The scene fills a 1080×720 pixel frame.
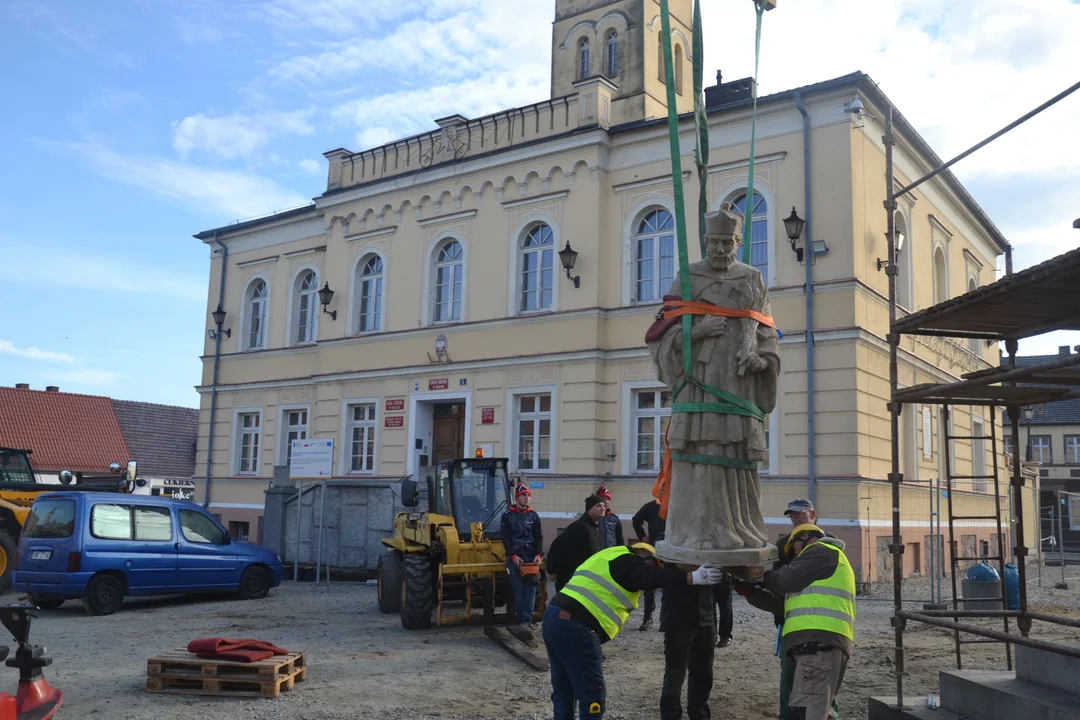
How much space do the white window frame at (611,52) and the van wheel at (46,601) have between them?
16.9 m

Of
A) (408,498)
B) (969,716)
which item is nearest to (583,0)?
(408,498)

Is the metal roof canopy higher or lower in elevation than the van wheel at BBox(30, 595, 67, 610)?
higher

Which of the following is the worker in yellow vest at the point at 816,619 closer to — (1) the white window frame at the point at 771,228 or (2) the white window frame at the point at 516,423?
(1) the white window frame at the point at 771,228

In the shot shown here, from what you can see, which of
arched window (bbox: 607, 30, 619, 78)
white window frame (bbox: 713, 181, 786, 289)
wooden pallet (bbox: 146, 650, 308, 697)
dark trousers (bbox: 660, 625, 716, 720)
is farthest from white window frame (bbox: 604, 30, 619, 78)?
dark trousers (bbox: 660, 625, 716, 720)

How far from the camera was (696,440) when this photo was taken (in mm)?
5457

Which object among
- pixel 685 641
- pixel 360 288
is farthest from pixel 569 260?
pixel 685 641

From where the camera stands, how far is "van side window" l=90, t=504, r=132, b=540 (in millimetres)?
13461

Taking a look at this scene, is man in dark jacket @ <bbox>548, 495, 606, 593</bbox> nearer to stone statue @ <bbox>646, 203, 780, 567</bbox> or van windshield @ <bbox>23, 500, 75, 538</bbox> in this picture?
stone statue @ <bbox>646, 203, 780, 567</bbox>

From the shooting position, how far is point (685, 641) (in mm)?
6395

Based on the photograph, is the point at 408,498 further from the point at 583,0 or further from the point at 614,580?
the point at 583,0

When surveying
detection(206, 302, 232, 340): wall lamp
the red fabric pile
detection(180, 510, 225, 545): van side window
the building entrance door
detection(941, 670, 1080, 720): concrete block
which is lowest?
the red fabric pile

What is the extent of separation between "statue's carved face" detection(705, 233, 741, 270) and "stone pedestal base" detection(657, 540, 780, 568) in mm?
1676

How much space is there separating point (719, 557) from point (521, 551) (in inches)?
230

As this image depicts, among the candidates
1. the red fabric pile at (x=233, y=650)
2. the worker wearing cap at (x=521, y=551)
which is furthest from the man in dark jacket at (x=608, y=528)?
the red fabric pile at (x=233, y=650)
